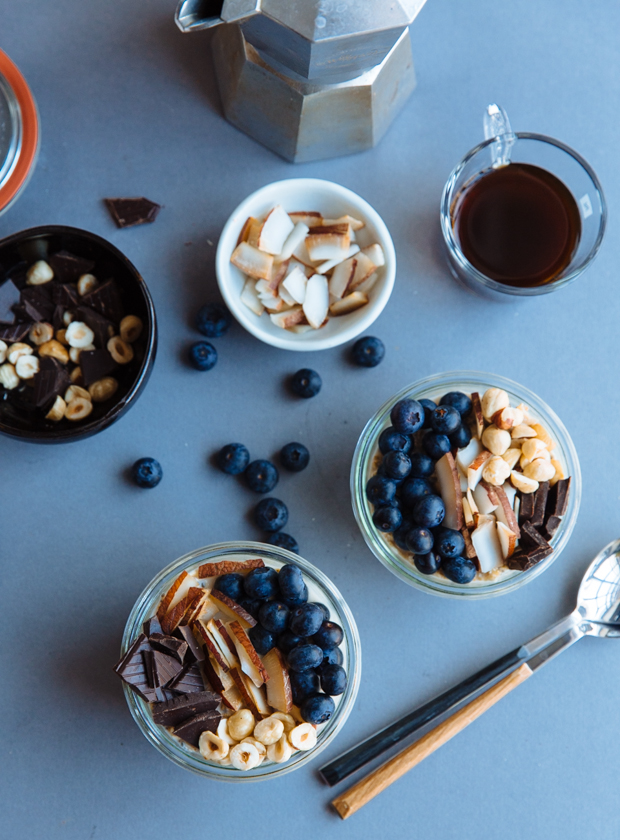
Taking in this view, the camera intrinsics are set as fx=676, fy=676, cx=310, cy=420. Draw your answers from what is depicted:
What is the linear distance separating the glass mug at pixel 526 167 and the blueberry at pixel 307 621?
26.3 inches

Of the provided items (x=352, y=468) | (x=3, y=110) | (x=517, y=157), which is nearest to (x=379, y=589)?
(x=352, y=468)

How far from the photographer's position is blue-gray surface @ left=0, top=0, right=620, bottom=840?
127 centimetres

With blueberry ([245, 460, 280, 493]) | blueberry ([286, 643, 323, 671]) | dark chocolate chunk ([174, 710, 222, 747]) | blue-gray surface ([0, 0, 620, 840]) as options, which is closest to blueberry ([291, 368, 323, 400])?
blue-gray surface ([0, 0, 620, 840])

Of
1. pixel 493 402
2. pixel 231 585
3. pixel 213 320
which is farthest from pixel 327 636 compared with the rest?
pixel 213 320

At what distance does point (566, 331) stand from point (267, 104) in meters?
0.73

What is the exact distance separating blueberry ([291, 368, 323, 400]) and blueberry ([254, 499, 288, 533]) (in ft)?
0.69

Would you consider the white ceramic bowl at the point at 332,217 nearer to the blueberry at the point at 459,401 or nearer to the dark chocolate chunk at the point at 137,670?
the blueberry at the point at 459,401

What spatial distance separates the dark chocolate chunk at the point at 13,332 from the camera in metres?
1.25

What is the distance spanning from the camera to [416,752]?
1248 millimetres

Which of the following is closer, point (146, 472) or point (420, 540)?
point (420, 540)

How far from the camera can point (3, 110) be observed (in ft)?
4.06

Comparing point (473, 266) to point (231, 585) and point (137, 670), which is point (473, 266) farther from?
point (137, 670)

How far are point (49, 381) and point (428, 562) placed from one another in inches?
29.4

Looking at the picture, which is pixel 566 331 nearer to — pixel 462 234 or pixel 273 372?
pixel 462 234
